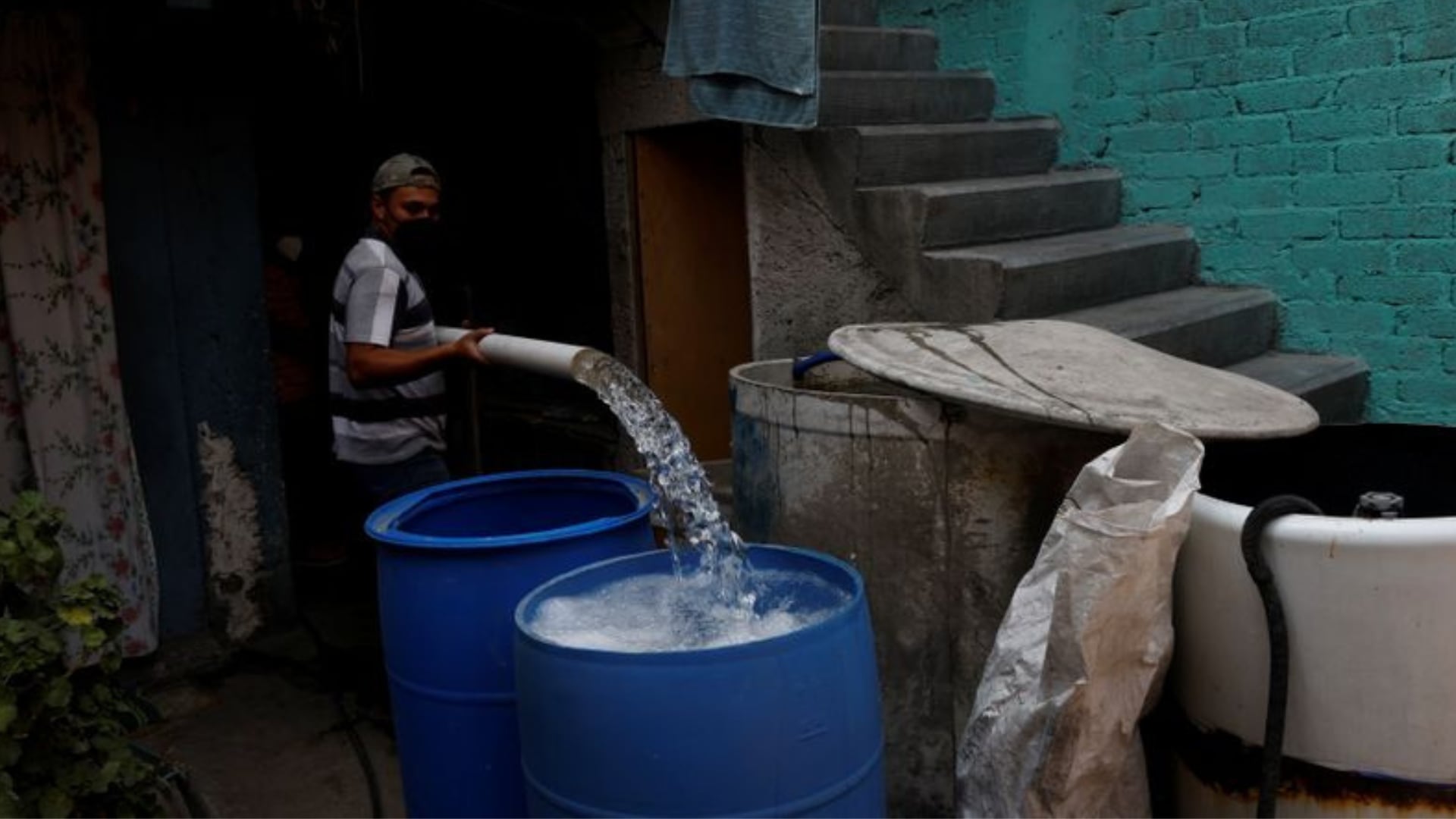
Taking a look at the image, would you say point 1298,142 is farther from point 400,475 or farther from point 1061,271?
point 400,475

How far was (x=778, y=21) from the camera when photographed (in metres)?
3.97

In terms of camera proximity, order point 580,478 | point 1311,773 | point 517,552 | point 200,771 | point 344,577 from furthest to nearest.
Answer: point 344,577
point 200,771
point 580,478
point 517,552
point 1311,773

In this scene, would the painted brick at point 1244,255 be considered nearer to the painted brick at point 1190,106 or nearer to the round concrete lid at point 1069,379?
the painted brick at point 1190,106

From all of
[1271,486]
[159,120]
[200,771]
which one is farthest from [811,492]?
[159,120]

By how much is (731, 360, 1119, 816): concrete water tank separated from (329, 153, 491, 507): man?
4.22 feet

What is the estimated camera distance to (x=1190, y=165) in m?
4.65

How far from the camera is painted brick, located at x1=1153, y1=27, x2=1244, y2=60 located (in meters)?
4.44

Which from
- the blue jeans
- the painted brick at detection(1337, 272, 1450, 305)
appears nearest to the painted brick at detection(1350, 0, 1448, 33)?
the painted brick at detection(1337, 272, 1450, 305)

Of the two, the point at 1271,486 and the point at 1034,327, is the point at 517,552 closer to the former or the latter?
the point at 1034,327

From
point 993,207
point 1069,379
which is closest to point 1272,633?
point 1069,379

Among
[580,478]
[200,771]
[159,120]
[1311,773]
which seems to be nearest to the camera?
[1311,773]

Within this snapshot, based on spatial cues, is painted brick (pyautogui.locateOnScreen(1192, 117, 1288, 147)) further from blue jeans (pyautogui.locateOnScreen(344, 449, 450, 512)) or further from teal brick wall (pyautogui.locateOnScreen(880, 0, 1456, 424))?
blue jeans (pyautogui.locateOnScreen(344, 449, 450, 512))

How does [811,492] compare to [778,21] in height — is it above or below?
below

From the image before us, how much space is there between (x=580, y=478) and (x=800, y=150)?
6.67 ft
